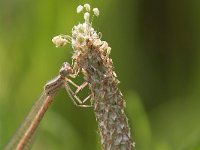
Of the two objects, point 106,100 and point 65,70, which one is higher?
point 65,70

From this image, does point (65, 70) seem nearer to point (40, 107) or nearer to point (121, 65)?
point (40, 107)

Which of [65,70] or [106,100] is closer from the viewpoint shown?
[106,100]

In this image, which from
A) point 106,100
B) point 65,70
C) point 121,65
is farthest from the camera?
point 121,65

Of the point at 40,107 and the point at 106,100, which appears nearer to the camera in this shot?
the point at 106,100

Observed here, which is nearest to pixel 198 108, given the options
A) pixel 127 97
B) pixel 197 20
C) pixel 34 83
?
pixel 127 97

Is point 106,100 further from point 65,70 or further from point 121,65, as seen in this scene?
point 121,65

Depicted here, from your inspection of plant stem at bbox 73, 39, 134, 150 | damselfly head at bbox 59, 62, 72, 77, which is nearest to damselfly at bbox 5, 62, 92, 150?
damselfly head at bbox 59, 62, 72, 77

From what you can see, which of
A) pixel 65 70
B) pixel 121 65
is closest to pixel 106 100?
pixel 65 70

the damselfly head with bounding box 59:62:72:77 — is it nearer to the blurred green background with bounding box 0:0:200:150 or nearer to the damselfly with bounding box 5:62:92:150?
the damselfly with bounding box 5:62:92:150

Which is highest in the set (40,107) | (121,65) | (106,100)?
(121,65)

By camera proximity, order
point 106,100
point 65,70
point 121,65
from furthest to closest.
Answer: point 121,65 < point 65,70 < point 106,100
